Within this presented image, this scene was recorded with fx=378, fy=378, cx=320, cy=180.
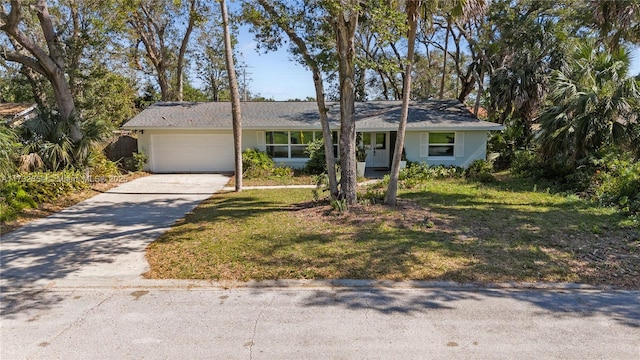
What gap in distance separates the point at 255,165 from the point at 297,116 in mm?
3654

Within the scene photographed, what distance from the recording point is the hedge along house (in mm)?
16938

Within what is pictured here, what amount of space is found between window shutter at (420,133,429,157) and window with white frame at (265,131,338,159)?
12.7 ft

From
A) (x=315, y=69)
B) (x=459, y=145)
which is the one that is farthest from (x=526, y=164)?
(x=315, y=69)

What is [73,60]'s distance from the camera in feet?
55.5

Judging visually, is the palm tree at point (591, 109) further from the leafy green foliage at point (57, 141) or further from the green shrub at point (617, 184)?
→ the leafy green foliage at point (57, 141)

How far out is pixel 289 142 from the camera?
1769 centimetres

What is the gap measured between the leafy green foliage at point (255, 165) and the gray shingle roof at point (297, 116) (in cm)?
133

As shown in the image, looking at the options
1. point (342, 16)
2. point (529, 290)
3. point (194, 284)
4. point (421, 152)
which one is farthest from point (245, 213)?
point (421, 152)

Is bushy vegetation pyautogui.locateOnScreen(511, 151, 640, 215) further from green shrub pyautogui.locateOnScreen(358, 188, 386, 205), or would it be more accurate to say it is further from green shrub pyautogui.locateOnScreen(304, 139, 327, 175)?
green shrub pyautogui.locateOnScreen(304, 139, 327, 175)

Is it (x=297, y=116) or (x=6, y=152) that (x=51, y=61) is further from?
(x=297, y=116)

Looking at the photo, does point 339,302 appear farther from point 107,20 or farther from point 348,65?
point 107,20

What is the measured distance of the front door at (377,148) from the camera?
18172mm

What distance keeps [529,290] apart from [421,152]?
502 inches

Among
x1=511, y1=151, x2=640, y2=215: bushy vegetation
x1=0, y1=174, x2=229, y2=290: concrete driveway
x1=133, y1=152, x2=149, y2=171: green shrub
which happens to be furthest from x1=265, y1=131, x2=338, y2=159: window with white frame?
x1=511, y1=151, x2=640, y2=215: bushy vegetation
